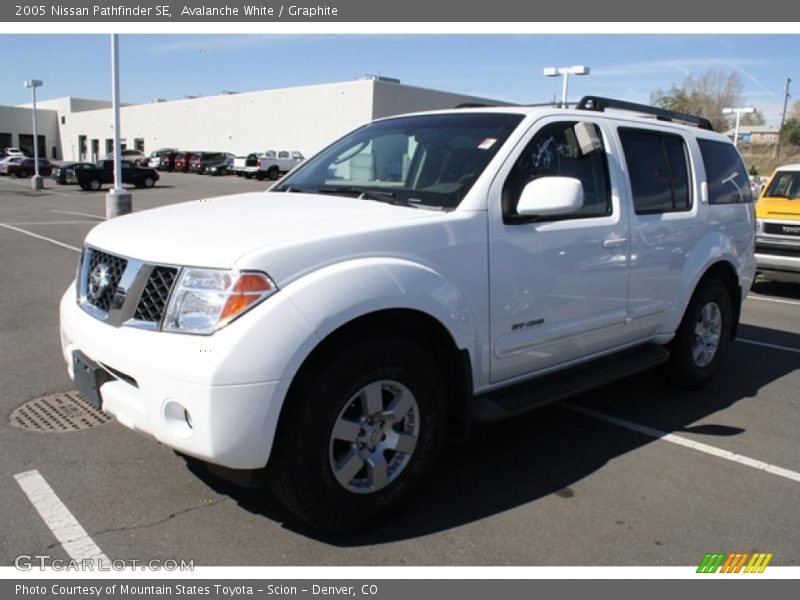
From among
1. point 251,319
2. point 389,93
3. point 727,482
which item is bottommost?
point 727,482

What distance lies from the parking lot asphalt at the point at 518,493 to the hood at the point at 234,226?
1279 mm

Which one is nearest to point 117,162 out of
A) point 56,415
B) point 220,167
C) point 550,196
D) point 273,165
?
point 56,415

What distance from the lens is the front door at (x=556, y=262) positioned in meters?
3.56

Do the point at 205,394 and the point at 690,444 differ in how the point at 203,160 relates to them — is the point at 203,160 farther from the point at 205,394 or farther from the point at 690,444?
the point at 205,394

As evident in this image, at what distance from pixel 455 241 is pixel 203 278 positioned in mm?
1238

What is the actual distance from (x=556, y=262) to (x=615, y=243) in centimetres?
63

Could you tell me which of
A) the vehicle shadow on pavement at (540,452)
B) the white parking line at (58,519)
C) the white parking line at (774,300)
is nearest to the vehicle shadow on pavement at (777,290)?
→ the white parking line at (774,300)

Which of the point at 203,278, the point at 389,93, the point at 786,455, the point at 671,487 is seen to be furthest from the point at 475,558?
the point at 389,93

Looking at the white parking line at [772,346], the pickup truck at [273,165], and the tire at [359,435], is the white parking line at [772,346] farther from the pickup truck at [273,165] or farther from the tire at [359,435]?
the pickup truck at [273,165]

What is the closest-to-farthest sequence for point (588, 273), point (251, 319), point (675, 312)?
point (251, 319)
point (588, 273)
point (675, 312)

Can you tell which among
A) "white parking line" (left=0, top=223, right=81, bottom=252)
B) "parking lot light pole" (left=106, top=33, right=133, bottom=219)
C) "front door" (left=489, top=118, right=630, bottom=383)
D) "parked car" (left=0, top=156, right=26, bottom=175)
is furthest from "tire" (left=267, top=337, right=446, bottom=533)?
"parked car" (left=0, top=156, right=26, bottom=175)

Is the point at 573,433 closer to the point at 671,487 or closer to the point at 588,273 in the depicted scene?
the point at 671,487

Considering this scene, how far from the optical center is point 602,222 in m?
4.13

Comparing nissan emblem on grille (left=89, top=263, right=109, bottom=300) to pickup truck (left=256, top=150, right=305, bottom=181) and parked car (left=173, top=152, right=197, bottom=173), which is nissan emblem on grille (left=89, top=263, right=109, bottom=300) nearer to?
pickup truck (left=256, top=150, right=305, bottom=181)
